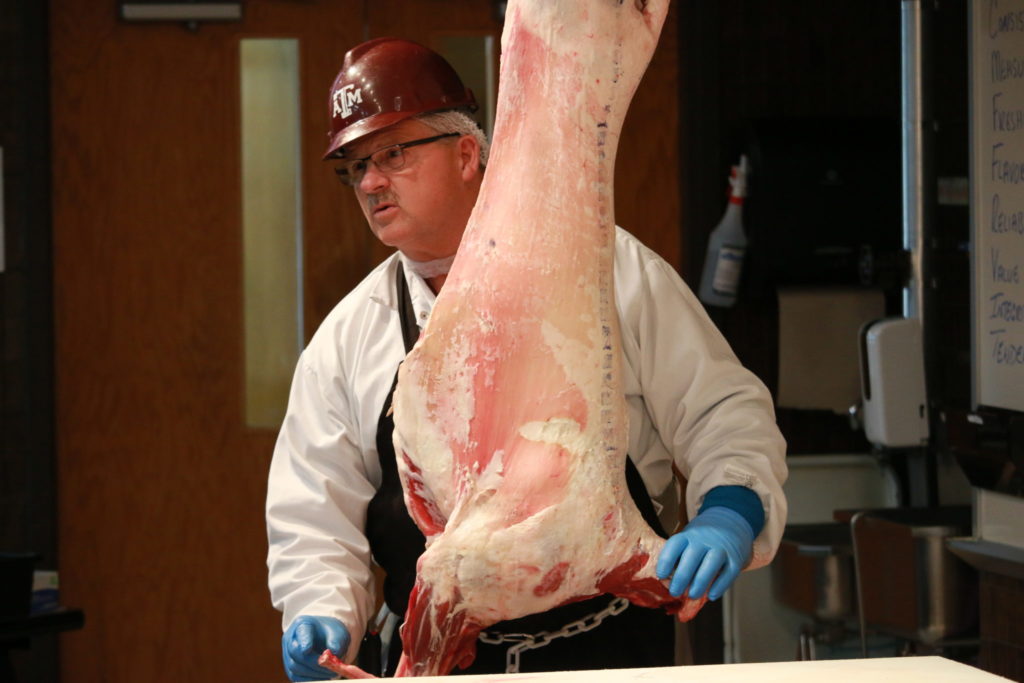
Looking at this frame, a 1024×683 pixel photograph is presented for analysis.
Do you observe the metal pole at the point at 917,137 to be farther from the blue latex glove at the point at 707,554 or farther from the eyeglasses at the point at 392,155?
the blue latex glove at the point at 707,554

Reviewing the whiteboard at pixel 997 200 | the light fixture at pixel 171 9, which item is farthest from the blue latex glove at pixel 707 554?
the light fixture at pixel 171 9

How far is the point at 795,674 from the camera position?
42.3 inches

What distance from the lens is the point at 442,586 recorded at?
122 centimetres

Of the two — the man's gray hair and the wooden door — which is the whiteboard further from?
the wooden door

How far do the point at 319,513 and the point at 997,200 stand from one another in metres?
1.59

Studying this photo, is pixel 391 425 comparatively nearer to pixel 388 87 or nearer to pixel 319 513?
pixel 319 513

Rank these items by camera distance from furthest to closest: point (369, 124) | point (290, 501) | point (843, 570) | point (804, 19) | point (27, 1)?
point (804, 19) → point (27, 1) → point (843, 570) → point (290, 501) → point (369, 124)

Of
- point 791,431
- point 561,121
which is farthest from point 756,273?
point 561,121

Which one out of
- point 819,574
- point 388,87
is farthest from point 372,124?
point 819,574

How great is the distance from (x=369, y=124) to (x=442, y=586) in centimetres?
63

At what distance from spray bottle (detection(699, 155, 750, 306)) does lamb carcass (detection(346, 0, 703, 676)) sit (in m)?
2.68

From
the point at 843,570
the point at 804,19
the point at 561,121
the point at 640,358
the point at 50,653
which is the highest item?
the point at 804,19

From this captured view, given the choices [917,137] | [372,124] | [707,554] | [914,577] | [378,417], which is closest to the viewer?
[707,554]

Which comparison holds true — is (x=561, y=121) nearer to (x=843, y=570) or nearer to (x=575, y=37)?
(x=575, y=37)
